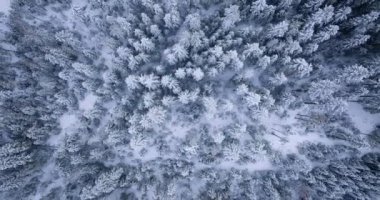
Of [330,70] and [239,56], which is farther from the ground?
[239,56]

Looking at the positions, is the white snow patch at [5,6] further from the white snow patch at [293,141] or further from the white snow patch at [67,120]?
the white snow patch at [293,141]

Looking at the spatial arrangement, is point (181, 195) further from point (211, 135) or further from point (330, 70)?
point (330, 70)

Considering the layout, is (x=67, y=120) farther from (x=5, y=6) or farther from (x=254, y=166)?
(x=254, y=166)

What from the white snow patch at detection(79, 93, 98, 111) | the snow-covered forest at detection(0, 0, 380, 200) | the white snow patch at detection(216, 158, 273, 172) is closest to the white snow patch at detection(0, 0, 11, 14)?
the snow-covered forest at detection(0, 0, 380, 200)

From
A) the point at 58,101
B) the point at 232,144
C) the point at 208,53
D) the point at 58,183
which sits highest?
the point at 58,101

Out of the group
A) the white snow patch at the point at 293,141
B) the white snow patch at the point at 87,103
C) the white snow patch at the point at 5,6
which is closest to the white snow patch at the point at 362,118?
the white snow patch at the point at 293,141

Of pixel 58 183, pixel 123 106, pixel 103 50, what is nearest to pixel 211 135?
pixel 123 106
